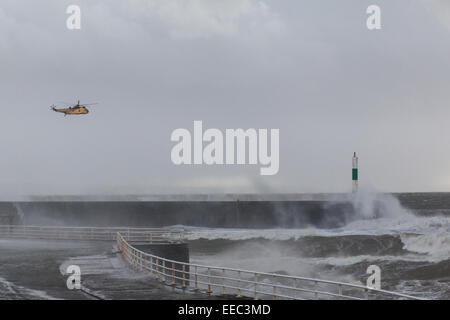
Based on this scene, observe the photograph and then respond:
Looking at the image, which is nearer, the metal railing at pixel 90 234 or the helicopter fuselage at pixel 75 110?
the metal railing at pixel 90 234

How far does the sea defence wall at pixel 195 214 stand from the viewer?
86.2 metres

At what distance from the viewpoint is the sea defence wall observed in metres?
86.2

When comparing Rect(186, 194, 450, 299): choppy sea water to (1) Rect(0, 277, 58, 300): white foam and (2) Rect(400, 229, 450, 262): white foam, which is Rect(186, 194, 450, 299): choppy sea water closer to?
(2) Rect(400, 229, 450, 262): white foam

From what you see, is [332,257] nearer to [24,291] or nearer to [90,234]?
[90,234]

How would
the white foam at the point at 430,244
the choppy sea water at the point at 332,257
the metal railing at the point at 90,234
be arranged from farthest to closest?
the white foam at the point at 430,244 < the metal railing at the point at 90,234 < the choppy sea water at the point at 332,257

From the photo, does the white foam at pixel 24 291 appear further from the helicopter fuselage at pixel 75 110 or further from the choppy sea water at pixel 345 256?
the helicopter fuselage at pixel 75 110

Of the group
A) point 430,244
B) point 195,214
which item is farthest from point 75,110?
point 195,214

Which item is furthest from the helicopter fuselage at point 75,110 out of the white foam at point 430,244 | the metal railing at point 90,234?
the white foam at point 430,244

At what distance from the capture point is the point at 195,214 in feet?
297

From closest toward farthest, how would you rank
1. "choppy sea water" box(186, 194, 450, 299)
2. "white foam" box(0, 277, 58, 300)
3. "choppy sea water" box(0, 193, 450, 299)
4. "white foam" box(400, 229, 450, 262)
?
1. "white foam" box(0, 277, 58, 300)
2. "choppy sea water" box(0, 193, 450, 299)
3. "choppy sea water" box(186, 194, 450, 299)
4. "white foam" box(400, 229, 450, 262)

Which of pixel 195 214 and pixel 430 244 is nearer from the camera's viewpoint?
pixel 430 244

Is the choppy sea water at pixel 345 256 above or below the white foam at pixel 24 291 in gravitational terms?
below

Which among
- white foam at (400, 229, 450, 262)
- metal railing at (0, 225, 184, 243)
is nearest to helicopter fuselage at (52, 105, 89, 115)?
metal railing at (0, 225, 184, 243)
